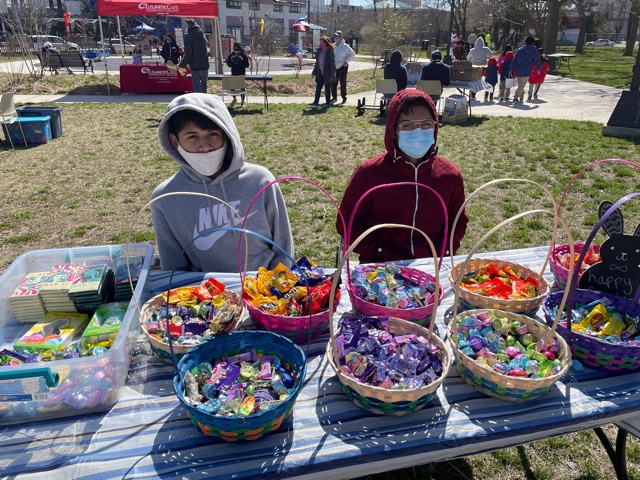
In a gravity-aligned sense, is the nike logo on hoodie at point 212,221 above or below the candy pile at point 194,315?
above

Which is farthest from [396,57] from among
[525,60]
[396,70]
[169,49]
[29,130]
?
[169,49]

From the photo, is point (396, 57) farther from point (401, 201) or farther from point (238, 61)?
point (401, 201)

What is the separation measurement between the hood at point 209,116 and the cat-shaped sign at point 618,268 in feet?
5.58

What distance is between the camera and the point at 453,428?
1.31 meters

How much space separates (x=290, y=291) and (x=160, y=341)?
49cm

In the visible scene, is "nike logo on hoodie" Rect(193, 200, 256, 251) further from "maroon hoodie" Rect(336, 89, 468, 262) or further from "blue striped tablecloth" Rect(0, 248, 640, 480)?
"blue striped tablecloth" Rect(0, 248, 640, 480)

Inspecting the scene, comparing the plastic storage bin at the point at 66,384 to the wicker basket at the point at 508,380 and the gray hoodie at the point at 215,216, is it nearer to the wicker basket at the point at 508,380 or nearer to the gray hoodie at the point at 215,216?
the gray hoodie at the point at 215,216

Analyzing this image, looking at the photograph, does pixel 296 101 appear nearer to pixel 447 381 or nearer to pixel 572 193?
pixel 572 193

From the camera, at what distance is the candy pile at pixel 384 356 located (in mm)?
1329

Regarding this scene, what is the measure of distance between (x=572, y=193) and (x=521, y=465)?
171 inches

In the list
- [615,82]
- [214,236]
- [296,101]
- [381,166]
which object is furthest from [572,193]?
[615,82]

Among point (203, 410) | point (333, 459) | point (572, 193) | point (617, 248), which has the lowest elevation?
point (572, 193)

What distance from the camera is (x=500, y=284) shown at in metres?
1.85

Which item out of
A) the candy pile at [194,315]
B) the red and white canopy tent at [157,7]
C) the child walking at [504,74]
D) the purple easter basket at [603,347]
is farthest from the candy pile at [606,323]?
the red and white canopy tent at [157,7]
